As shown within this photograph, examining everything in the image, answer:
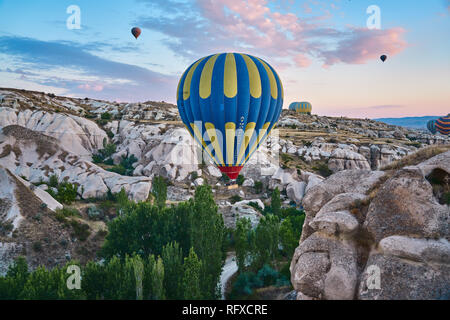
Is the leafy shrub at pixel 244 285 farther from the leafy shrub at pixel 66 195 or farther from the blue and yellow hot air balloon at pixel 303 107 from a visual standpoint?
the blue and yellow hot air balloon at pixel 303 107

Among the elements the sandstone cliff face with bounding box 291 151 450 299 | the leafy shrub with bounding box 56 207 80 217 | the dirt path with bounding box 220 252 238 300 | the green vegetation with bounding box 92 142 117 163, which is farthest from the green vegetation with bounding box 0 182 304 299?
the green vegetation with bounding box 92 142 117 163

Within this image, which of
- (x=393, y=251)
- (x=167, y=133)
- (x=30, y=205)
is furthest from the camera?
(x=167, y=133)

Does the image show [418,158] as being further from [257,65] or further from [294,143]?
[294,143]

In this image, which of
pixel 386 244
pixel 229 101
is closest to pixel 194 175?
pixel 229 101

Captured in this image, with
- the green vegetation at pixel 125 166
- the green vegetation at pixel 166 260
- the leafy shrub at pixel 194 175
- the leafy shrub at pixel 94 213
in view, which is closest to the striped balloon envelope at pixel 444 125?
the leafy shrub at pixel 194 175

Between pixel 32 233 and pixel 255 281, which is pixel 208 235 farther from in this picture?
pixel 32 233
